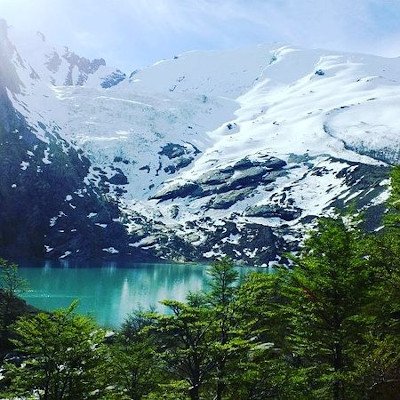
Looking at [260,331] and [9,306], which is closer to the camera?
[260,331]

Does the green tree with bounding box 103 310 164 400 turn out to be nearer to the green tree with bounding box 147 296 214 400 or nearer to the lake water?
the green tree with bounding box 147 296 214 400

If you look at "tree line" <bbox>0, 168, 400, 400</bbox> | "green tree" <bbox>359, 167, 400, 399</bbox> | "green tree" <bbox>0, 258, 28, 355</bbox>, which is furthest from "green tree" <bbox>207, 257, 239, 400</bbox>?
"green tree" <bbox>0, 258, 28, 355</bbox>

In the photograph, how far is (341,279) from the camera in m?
20.6

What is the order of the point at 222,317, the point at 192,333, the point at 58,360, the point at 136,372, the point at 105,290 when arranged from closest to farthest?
the point at 192,333 < the point at 222,317 < the point at 58,360 < the point at 136,372 < the point at 105,290

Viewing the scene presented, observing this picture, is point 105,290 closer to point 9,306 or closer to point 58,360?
point 9,306

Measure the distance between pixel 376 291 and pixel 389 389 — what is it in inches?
166

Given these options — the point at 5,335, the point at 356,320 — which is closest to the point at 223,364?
the point at 356,320

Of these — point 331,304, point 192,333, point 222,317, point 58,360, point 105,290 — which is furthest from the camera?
point 105,290

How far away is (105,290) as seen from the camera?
145 meters

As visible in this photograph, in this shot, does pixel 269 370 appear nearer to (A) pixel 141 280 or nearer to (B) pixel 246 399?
(B) pixel 246 399

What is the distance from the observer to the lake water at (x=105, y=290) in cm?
10969

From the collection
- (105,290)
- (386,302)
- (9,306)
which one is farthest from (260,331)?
(105,290)

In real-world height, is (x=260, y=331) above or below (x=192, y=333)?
above

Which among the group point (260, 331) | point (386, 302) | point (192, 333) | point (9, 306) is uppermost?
point (386, 302)
